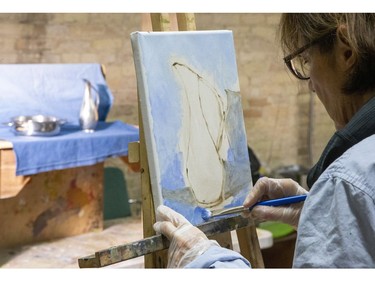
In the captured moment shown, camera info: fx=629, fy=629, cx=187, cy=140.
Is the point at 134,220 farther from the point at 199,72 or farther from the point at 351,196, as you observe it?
the point at 351,196

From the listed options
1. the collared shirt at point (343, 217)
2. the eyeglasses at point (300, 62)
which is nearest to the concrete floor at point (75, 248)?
the eyeglasses at point (300, 62)

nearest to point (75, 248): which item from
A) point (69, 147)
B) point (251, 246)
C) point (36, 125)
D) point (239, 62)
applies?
point (69, 147)

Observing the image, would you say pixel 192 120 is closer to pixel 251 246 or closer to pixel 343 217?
pixel 251 246

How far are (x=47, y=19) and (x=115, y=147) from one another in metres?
1.53

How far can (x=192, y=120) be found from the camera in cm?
176

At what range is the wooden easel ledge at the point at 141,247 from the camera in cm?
132

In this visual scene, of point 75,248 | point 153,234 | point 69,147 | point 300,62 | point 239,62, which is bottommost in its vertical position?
point 75,248

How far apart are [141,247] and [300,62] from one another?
555 millimetres

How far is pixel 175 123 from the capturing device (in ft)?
5.57

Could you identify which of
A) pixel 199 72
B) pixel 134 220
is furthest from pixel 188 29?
pixel 134 220

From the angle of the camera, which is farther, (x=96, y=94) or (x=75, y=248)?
(x=96, y=94)

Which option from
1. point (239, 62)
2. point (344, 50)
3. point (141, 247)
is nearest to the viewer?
point (344, 50)

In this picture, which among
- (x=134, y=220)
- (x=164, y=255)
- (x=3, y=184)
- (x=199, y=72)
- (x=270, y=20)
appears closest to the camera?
(x=164, y=255)

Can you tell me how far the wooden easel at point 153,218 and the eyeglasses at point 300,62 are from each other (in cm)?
41
